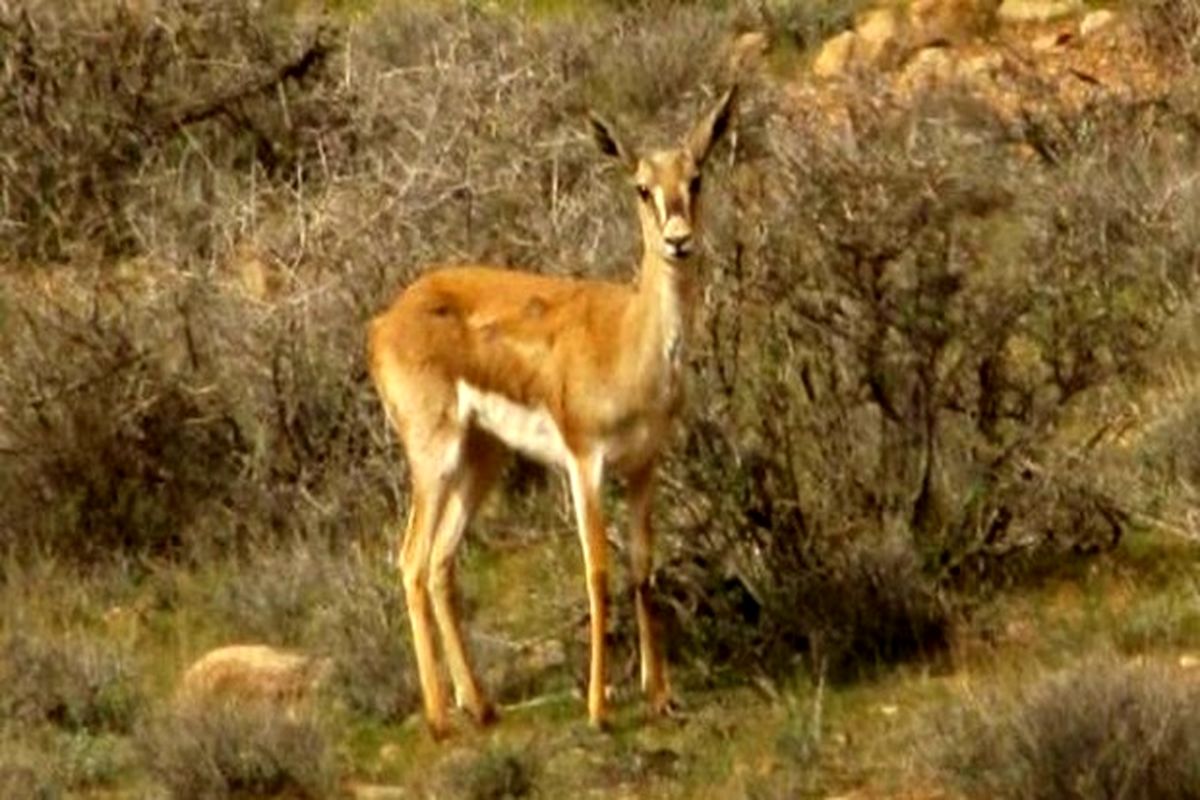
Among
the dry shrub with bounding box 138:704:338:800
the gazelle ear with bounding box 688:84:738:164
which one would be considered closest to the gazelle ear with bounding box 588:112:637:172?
the gazelle ear with bounding box 688:84:738:164

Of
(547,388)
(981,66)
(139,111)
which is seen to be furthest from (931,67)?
(547,388)

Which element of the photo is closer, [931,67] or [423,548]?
[423,548]

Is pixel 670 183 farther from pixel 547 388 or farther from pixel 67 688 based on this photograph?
pixel 67 688

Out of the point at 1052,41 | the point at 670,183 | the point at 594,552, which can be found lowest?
the point at 1052,41

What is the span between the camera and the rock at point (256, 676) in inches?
512

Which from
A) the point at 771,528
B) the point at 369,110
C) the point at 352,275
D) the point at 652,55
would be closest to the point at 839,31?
the point at 652,55

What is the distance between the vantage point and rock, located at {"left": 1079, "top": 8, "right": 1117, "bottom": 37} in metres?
23.0

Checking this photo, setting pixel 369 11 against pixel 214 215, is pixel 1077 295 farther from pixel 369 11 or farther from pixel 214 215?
pixel 369 11

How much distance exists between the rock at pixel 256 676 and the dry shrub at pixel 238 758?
96 centimetres

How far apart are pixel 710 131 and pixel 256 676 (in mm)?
2507

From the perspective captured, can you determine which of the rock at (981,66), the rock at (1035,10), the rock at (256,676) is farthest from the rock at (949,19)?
the rock at (256,676)

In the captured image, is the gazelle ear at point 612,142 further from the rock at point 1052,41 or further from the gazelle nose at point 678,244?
the rock at point 1052,41

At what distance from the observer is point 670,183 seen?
12047mm

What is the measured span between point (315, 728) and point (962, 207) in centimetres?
314
